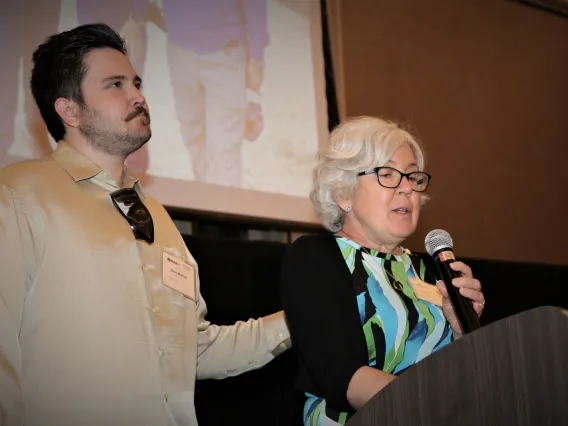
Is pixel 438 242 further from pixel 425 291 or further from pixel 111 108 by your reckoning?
pixel 111 108

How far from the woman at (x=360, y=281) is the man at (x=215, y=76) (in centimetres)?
104

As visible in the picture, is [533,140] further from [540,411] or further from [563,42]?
[540,411]

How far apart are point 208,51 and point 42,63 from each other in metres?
1.24

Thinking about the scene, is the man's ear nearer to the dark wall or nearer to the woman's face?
the woman's face

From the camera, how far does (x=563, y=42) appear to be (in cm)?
519

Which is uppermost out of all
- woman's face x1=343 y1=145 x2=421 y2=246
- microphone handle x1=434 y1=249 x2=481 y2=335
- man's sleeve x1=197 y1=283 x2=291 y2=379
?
woman's face x1=343 y1=145 x2=421 y2=246

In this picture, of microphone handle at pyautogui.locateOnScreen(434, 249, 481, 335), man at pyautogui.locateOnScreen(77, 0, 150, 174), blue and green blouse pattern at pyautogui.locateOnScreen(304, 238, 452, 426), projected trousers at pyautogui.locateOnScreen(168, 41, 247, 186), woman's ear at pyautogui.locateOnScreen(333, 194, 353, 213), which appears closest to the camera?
microphone handle at pyautogui.locateOnScreen(434, 249, 481, 335)

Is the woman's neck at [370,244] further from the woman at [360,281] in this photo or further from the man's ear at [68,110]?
the man's ear at [68,110]

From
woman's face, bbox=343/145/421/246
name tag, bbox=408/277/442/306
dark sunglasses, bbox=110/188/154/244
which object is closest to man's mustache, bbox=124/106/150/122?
dark sunglasses, bbox=110/188/154/244

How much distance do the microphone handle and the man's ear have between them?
3.78ft

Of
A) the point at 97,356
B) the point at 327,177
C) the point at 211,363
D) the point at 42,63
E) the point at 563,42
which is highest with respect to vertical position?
the point at 563,42

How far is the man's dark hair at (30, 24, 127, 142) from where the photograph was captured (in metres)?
2.22

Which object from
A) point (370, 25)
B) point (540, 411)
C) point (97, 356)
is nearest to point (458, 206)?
point (370, 25)

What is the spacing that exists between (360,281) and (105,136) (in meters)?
0.85
